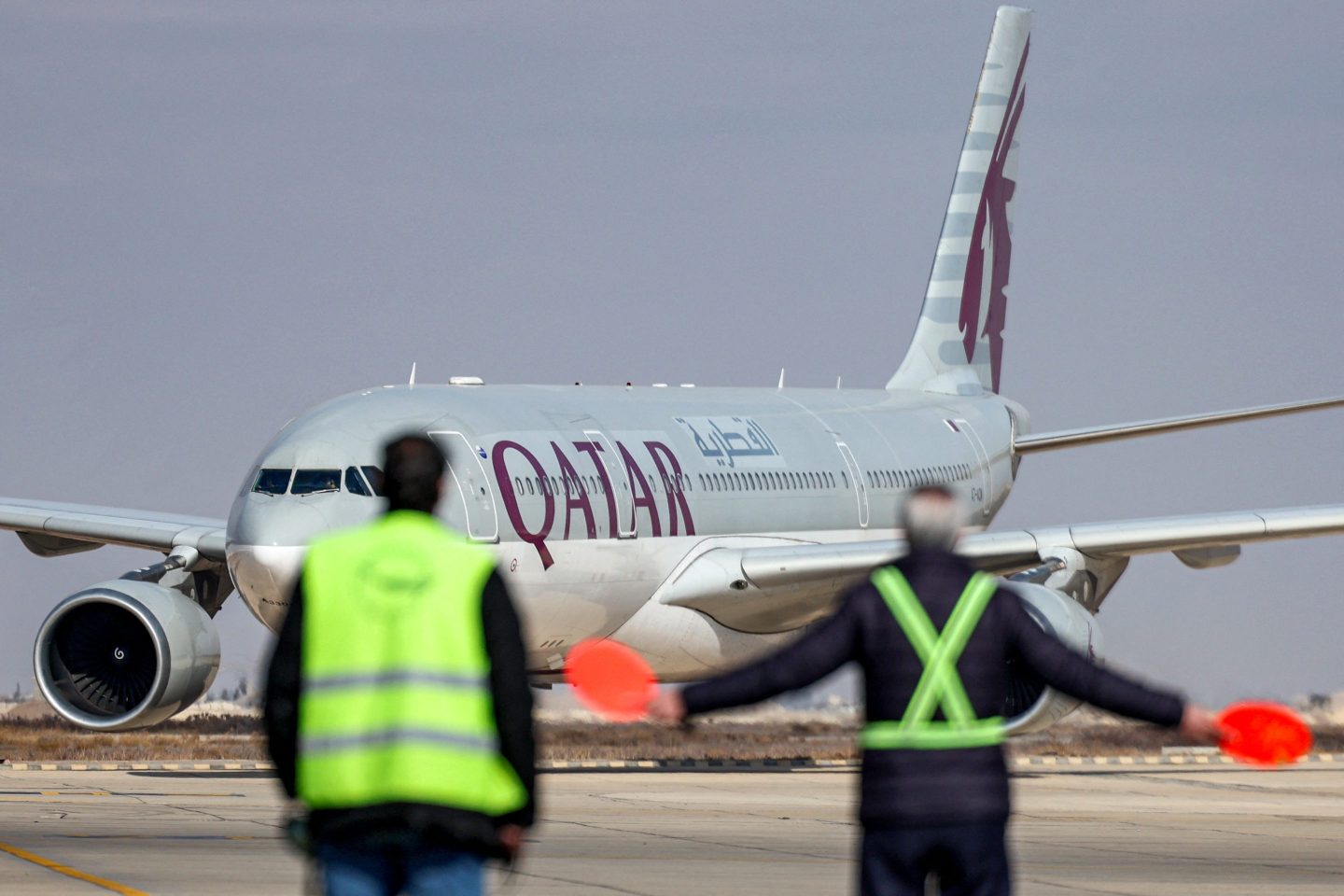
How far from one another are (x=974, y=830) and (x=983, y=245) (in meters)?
29.4

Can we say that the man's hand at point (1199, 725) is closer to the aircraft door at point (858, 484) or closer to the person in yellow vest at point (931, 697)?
the person in yellow vest at point (931, 697)

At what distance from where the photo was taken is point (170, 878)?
12.3m

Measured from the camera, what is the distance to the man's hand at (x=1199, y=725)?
6598 mm

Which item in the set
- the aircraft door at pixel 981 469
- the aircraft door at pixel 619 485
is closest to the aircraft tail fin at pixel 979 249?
the aircraft door at pixel 981 469

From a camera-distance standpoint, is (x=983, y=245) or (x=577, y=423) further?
(x=983, y=245)

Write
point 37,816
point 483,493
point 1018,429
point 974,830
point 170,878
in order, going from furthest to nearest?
point 1018,429, point 483,493, point 37,816, point 170,878, point 974,830

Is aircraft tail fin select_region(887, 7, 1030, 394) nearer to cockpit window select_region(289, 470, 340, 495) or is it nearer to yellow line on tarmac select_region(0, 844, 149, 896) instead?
cockpit window select_region(289, 470, 340, 495)

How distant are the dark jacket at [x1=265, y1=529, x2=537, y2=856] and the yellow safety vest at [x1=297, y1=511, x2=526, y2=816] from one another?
0.07 ft

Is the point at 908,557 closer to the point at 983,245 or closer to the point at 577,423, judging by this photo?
the point at 577,423

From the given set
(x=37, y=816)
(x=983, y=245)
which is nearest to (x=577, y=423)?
(x=37, y=816)

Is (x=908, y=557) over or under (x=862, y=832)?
over

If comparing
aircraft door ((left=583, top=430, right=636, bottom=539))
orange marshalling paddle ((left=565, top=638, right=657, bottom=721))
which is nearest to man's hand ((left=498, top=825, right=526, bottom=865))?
orange marshalling paddle ((left=565, top=638, right=657, bottom=721))

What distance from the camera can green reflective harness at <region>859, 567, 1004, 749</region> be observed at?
6551mm

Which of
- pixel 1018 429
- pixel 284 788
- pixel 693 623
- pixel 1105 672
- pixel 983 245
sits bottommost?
pixel 284 788
